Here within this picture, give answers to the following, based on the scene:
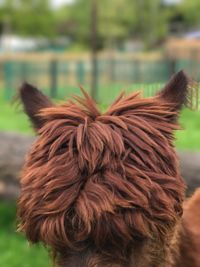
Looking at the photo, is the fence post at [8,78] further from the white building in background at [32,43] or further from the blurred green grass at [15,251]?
the white building in background at [32,43]

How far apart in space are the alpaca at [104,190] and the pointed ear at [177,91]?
0.96ft

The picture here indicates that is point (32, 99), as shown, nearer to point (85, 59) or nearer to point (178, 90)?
point (178, 90)

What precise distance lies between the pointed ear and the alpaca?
29 centimetres

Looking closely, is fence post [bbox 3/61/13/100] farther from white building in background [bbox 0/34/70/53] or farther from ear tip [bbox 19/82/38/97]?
white building in background [bbox 0/34/70/53]

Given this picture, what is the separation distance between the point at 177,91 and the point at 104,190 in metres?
0.88

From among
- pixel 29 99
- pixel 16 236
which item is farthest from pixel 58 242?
pixel 16 236

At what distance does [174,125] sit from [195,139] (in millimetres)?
8299

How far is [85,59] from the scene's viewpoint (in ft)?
106

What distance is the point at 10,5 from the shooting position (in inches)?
3206

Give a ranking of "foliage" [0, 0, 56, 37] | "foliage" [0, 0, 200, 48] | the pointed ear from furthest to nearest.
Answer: "foliage" [0, 0, 56, 37] < "foliage" [0, 0, 200, 48] < the pointed ear

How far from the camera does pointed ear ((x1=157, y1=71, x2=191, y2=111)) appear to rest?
3.42 meters

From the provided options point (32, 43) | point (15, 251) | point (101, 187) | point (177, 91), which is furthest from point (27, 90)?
point (32, 43)

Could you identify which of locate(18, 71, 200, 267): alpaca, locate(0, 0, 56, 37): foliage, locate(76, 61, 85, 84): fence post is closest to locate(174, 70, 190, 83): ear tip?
locate(18, 71, 200, 267): alpaca

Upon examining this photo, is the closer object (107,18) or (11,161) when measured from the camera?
(11,161)
